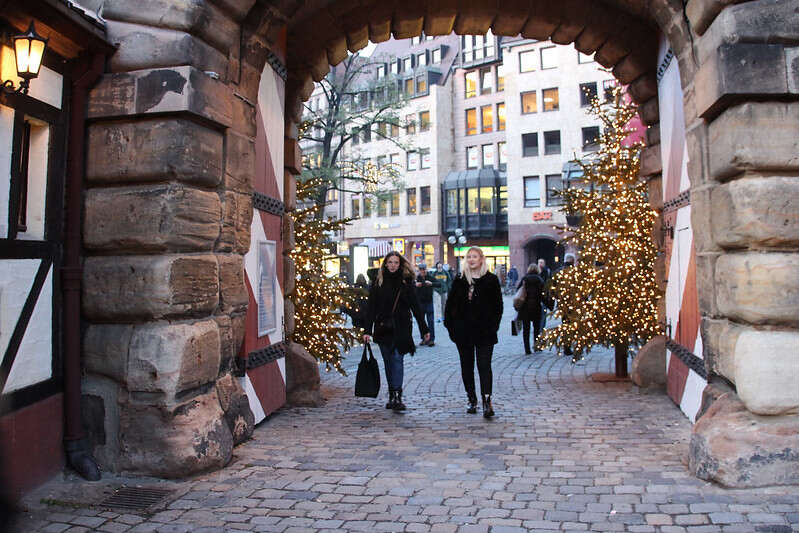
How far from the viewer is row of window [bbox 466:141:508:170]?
41594 millimetres

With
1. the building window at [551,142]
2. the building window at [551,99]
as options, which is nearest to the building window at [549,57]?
the building window at [551,99]

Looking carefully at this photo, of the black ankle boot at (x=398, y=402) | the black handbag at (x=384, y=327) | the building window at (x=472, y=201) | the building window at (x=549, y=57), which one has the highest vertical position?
the building window at (x=549, y=57)

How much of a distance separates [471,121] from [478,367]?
1488 inches

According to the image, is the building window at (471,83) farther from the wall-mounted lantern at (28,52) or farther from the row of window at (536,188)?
the wall-mounted lantern at (28,52)

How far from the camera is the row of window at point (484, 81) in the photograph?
41531 mm

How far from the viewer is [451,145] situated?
4362cm

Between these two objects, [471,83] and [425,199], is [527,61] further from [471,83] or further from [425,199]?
[425,199]

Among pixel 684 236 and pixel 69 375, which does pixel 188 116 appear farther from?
pixel 684 236

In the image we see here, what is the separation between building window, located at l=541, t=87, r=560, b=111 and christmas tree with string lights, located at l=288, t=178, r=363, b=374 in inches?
1236

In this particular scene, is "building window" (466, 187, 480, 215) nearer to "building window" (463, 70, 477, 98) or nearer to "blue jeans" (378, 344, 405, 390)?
"building window" (463, 70, 477, 98)

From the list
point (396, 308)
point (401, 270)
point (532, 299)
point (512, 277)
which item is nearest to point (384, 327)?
point (396, 308)

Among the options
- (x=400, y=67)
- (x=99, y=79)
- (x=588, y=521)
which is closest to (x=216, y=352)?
(x=99, y=79)

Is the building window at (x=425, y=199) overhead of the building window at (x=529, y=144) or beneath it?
beneath

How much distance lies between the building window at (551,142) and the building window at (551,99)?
1253 millimetres
